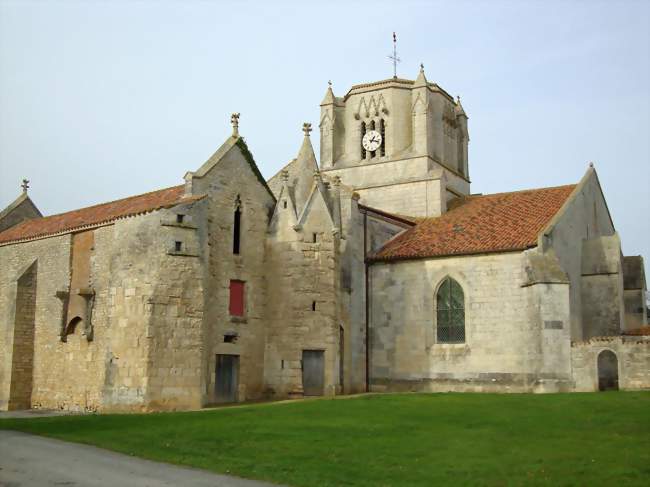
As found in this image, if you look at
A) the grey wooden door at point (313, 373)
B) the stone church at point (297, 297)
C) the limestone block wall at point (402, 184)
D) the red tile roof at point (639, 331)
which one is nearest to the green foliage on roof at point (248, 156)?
the stone church at point (297, 297)

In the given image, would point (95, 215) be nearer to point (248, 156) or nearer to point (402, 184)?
point (248, 156)

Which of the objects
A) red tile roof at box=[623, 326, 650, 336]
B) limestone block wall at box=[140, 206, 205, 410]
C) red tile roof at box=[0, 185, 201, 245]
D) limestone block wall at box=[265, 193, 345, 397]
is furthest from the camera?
red tile roof at box=[623, 326, 650, 336]

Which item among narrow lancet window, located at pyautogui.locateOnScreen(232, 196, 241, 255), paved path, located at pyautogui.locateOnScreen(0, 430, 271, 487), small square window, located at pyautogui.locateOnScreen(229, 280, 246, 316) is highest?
narrow lancet window, located at pyautogui.locateOnScreen(232, 196, 241, 255)

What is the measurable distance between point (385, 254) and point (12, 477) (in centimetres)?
2330

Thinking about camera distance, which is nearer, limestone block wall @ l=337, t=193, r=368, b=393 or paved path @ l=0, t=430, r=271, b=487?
paved path @ l=0, t=430, r=271, b=487

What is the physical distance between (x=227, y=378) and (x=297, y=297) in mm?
4340

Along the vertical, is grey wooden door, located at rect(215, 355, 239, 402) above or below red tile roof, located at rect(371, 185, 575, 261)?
below

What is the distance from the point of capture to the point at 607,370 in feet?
109

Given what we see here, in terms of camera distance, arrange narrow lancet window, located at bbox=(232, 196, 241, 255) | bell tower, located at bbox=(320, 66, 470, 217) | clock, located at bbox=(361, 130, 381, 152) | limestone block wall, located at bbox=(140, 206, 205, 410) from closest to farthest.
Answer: limestone block wall, located at bbox=(140, 206, 205, 410), narrow lancet window, located at bbox=(232, 196, 241, 255), bell tower, located at bbox=(320, 66, 470, 217), clock, located at bbox=(361, 130, 381, 152)

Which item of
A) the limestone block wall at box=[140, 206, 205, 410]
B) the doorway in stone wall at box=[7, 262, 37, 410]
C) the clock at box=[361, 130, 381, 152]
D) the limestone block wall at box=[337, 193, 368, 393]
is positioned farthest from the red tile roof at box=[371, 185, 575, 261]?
the doorway in stone wall at box=[7, 262, 37, 410]

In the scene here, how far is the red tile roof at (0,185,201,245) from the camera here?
30.3 m

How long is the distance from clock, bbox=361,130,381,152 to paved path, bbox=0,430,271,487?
27917mm

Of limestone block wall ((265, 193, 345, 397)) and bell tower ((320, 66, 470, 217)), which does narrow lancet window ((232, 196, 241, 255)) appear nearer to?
limestone block wall ((265, 193, 345, 397))

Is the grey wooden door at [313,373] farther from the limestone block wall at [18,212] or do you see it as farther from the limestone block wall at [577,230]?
the limestone block wall at [18,212]
